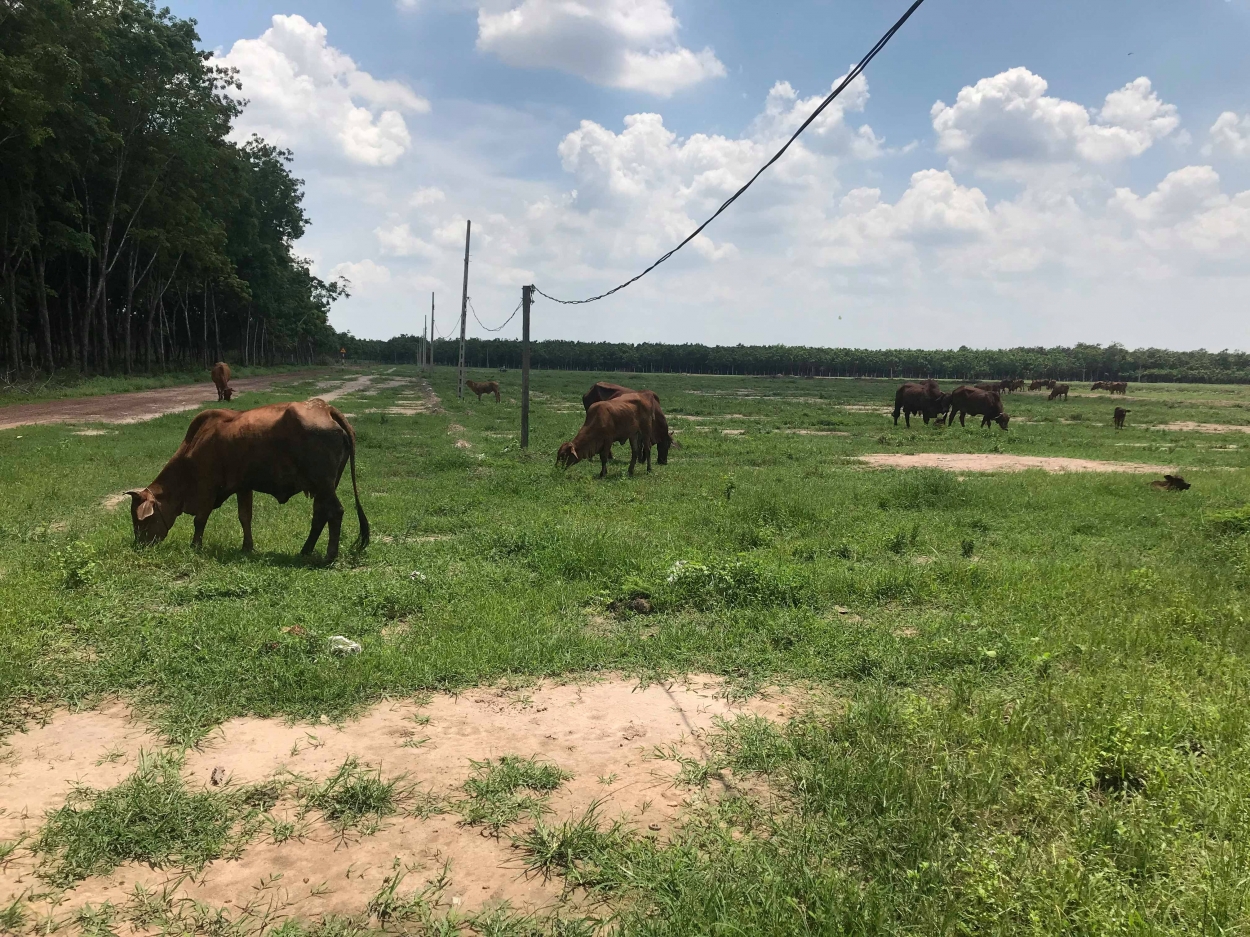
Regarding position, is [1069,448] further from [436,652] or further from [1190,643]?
[436,652]

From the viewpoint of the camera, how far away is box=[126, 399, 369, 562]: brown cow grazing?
28.0 ft

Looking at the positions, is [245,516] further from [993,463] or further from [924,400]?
[924,400]

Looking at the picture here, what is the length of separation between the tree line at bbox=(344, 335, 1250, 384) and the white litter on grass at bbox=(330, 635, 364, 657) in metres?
101

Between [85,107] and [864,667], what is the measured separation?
124 ft

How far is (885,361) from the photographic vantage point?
120750 mm

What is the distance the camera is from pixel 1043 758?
4.14 metres

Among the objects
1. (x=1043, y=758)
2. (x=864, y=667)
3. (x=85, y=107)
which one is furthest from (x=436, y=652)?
(x=85, y=107)

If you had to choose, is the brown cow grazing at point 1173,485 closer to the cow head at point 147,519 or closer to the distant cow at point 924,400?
the cow head at point 147,519

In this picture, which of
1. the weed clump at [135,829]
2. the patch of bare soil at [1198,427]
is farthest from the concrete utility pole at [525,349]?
the patch of bare soil at [1198,427]

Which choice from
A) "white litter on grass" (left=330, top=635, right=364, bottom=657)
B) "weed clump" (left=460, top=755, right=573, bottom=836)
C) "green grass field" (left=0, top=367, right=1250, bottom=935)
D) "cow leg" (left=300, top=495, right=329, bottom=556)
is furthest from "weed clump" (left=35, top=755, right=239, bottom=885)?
"cow leg" (left=300, top=495, right=329, bottom=556)

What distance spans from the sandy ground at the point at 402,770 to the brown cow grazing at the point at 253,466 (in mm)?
3982

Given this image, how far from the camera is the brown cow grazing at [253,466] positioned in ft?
28.0

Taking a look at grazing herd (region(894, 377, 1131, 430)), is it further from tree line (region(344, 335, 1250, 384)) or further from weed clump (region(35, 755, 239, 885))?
tree line (region(344, 335, 1250, 384))

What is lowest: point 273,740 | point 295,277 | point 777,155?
point 273,740
